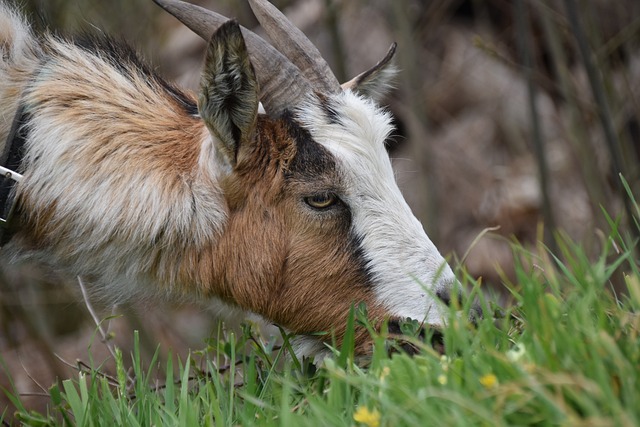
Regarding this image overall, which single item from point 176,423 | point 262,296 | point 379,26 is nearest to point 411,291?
point 262,296

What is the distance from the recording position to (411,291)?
4.39 m

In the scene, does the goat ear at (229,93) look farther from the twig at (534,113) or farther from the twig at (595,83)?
the twig at (534,113)

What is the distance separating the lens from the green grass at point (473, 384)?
98.3 inches

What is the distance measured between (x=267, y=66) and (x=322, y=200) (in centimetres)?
74

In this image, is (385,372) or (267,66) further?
(267,66)

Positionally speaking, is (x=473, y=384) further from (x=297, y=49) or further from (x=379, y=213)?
(x=297, y=49)

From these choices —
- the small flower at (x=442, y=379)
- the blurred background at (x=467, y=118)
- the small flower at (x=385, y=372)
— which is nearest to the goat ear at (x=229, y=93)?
the small flower at (x=385, y=372)

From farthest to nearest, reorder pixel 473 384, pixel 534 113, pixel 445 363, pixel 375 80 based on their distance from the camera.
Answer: pixel 534 113 < pixel 375 80 < pixel 445 363 < pixel 473 384

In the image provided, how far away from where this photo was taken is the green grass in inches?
98.3

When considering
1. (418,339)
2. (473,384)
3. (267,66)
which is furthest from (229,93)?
(473,384)

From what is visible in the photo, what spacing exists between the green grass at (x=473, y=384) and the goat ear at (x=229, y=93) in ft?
3.72

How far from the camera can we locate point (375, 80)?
551cm

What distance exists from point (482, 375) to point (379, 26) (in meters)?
10.1

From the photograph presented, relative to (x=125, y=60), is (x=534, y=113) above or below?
above
